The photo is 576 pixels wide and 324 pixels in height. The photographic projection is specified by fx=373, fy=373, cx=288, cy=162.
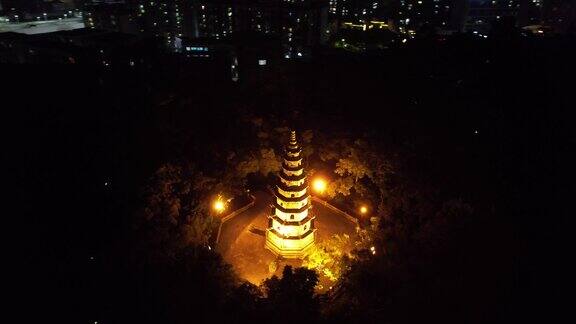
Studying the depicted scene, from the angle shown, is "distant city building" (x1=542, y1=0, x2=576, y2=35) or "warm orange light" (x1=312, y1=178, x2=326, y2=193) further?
"distant city building" (x1=542, y1=0, x2=576, y2=35)

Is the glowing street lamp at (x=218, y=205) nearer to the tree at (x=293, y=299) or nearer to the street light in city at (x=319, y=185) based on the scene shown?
the street light in city at (x=319, y=185)

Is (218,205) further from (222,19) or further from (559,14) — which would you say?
(559,14)

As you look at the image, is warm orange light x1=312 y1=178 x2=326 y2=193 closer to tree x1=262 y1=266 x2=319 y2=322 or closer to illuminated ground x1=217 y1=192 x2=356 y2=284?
illuminated ground x1=217 y1=192 x2=356 y2=284

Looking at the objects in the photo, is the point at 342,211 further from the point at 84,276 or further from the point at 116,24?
the point at 116,24

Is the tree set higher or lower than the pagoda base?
higher

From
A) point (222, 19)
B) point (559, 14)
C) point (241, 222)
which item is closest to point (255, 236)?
point (241, 222)

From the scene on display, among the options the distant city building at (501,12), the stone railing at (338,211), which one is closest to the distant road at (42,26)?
the stone railing at (338,211)

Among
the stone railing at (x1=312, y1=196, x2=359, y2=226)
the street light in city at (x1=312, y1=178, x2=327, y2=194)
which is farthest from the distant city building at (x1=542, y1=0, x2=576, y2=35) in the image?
the stone railing at (x1=312, y1=196, x2=359, y2=226)
